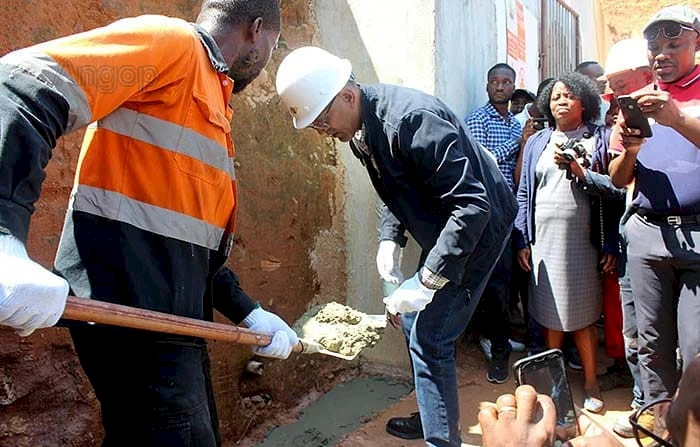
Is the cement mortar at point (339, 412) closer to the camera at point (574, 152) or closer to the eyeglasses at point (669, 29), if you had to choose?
the camera at point (574, 152)

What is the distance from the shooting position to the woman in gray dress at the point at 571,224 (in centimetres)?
349

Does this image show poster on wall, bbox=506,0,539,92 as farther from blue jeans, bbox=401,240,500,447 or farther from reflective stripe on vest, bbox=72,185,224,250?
reflective stripe on vest, bbox=72,185,224,250

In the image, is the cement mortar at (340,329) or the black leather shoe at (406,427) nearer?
the cement mortar at (340,329)

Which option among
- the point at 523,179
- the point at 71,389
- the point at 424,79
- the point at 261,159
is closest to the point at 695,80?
the point at 523,179

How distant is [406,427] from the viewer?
316 cm

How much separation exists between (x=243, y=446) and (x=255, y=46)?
2101 mm

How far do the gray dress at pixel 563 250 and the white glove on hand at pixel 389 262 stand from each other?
0.97 meters

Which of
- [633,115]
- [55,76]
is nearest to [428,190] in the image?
[633,115]

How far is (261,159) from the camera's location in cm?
337

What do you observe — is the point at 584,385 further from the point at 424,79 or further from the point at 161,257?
the point at 161,257

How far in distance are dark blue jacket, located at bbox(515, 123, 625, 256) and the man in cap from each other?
37cm

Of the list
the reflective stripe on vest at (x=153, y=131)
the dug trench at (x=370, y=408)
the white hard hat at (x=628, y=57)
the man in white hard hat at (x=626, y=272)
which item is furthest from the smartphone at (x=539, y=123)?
the reflective stripe on vest at (x=153, y=131)

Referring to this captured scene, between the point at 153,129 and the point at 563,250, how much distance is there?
8.86ft

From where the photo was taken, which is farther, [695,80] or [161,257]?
[695,80]
